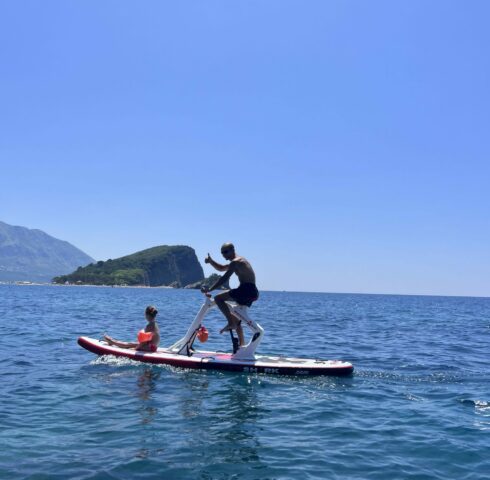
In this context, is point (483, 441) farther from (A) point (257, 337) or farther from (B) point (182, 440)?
(A) point (257, 337)

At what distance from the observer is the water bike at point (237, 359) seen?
13852 mm

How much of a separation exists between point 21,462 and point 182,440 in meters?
2.36

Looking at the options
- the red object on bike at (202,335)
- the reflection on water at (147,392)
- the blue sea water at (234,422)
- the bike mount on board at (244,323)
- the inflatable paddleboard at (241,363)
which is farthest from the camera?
the red object on bike at (202,335)

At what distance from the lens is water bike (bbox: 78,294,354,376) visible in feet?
45.4

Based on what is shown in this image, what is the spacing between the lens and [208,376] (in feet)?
44.2

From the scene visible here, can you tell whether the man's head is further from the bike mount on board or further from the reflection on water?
the reflection on water

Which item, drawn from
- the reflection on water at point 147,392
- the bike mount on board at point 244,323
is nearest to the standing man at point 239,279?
the bike mount on board at point 244,323

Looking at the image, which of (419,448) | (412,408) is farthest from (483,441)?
(412,408)

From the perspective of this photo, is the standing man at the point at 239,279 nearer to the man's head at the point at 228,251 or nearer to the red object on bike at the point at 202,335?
the man's head at the point at 228,251

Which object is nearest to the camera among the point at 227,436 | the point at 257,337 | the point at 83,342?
the point at 227,436

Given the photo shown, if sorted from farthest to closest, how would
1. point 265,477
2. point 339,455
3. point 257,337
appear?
point 257,337, point 339,455, point 265,477

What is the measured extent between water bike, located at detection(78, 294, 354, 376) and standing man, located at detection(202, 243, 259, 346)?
0.28 m

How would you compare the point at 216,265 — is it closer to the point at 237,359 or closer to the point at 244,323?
the point at 244,323

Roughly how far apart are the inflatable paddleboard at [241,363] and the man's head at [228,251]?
9.77ft
